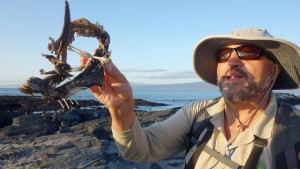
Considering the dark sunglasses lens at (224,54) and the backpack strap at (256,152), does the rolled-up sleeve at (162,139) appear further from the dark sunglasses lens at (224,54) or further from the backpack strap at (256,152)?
the backpack strap at (256,152)

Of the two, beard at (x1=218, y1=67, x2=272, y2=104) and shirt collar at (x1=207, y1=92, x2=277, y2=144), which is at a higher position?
beard at (x1=218, y1=67, x2=272, y2=104)

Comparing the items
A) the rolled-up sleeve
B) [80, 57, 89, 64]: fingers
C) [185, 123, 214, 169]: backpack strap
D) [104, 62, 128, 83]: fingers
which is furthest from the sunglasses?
[80, 57, 89, 64]: fingers

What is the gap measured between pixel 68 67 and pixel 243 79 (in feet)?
6.47

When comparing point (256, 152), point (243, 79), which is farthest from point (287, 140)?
point (243, 79)

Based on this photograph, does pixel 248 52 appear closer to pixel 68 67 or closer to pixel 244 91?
pixel 244 91

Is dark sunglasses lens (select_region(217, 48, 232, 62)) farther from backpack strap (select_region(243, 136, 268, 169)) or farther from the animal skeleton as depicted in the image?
the animal skeleton

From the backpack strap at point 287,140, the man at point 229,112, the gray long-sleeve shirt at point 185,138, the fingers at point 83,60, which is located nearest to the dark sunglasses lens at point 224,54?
the man at point 229,112

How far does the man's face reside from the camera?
3521 mm

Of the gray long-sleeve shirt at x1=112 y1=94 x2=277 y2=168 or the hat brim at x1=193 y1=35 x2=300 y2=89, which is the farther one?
the hat brim at x1=193 y1=35 x2=300 y2=89

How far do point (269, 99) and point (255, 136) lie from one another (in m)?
0.70

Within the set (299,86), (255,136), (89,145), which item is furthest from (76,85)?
(89,145)

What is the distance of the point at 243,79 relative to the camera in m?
3.55

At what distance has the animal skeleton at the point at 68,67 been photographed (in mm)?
2584

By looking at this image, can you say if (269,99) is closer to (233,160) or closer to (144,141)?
(233,160)
